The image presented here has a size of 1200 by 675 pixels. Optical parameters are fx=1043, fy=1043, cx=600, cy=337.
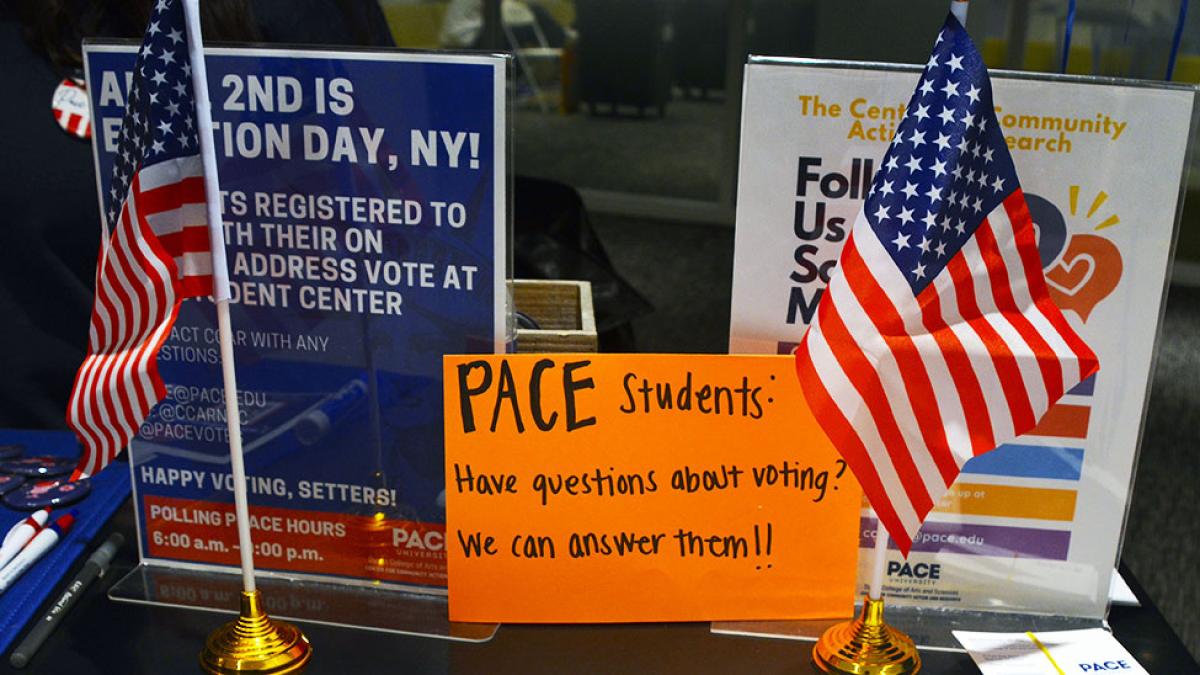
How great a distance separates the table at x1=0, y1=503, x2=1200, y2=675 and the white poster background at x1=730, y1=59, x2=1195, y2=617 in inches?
3.7

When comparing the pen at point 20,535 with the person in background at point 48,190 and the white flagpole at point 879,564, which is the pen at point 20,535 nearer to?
the person in background at point 48,190

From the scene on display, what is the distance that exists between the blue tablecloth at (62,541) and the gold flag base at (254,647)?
7.0 inches

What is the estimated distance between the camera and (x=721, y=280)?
452 centimetres

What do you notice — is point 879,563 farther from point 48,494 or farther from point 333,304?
point 48,494

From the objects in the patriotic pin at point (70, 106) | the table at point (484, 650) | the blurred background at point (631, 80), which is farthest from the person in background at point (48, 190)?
the blurred background at point (631, 80)

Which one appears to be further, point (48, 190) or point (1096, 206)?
point (48, 190)

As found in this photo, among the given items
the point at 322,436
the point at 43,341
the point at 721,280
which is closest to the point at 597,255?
the point at 43,341

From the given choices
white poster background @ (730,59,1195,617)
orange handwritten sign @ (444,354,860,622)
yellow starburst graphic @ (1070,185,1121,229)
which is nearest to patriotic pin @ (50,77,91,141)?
orange handwritten sign @ (444,354,860,622)

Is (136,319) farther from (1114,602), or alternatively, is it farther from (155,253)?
(1114,602)

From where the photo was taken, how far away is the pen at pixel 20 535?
97 cm

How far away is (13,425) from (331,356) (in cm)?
76

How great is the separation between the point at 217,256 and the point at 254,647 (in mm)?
330

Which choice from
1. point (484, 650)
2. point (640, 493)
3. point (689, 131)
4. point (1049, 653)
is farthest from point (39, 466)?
point (689, 131)

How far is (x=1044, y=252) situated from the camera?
895mm
